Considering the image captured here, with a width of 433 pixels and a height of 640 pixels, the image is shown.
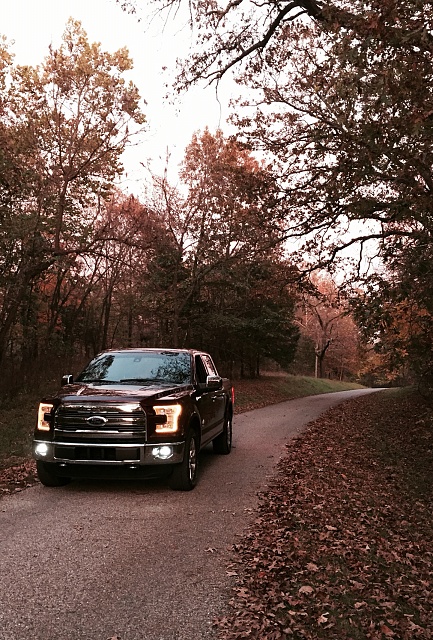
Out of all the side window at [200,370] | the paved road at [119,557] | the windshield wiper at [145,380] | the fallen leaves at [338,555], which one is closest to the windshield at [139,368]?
the windshield wiper at [145,380]

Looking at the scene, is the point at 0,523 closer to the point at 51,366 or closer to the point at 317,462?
the point at 317,462

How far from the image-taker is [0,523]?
5965 mm

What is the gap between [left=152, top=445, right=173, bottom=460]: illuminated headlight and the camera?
22.8 feet

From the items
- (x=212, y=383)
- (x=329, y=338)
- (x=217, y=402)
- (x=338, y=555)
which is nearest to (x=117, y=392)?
(x=212, y=383)

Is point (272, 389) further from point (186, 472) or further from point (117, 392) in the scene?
point (117, 392)

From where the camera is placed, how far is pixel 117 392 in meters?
7.32

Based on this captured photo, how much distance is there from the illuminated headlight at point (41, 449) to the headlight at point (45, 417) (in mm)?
200

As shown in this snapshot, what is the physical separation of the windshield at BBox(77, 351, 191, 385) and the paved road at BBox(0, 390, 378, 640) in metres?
1.55

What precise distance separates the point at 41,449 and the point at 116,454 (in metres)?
1.13

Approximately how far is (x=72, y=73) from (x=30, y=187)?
5239 mm

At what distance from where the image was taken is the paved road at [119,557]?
12.2 feet

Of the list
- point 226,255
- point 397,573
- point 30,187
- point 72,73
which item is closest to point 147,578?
point 397,573

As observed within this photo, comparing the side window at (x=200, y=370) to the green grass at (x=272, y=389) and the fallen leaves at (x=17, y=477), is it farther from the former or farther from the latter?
the green grass at (x=272, y=389)

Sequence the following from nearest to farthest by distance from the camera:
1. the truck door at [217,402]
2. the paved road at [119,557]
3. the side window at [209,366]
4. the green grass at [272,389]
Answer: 1. the paved road at [119,557]
2. the truck door at [217,402]
3. the side window at [209,366]
4. the green grass at [272,389]
